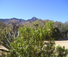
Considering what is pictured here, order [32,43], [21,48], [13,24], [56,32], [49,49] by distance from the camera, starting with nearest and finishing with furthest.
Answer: [21,48] → [32,43] → [49,49] → [13,24] → [56,32]

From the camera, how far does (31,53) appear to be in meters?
2.15

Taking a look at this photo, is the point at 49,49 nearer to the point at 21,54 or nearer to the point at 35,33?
the point at 35,33

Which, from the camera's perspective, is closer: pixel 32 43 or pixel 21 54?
pixel 21 54

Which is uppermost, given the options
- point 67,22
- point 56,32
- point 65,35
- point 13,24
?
point 67,22

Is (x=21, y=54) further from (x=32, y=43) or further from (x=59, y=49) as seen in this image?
(x=59, y=49)

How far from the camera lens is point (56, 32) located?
561 inches

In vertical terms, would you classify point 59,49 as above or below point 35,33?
below

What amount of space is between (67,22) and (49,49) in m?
21.9

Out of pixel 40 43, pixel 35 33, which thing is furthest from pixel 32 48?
pixel 35 33

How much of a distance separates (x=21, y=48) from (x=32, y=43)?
0.44 meters

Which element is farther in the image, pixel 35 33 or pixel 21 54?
pixel 35 33

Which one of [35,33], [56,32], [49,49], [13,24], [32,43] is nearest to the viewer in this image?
[32,43]

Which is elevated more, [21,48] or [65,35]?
[21,48]

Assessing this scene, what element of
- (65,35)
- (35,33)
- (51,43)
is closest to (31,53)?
(35,33)
